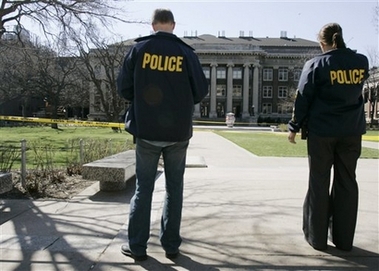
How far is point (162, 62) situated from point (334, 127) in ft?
5.49

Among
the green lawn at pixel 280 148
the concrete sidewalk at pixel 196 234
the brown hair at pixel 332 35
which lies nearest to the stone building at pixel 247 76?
the green lawn at pixel 280 148

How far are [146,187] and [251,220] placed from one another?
5.68 ft

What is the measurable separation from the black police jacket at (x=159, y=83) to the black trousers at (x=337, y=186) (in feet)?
4.33

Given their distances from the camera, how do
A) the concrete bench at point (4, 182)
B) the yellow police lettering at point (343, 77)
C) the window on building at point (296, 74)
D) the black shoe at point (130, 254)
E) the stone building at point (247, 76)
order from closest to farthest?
the black shoe at point (130, 254), the yellow police lettering at point (343, 77), the concrete bench at point (4, 182), the window on building at point (296, 74), the stone building at point (247, 76)

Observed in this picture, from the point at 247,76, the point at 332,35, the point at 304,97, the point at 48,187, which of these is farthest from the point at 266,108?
the point at 304,97

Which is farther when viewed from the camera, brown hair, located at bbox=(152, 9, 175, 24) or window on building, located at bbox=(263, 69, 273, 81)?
window on building, located at bbox=(263, 69, 273, 81)

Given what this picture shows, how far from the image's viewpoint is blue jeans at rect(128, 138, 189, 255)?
3.30m

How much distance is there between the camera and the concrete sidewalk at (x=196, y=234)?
3.22m

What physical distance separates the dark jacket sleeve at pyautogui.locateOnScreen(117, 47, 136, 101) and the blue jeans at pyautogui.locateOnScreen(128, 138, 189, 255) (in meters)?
0.43

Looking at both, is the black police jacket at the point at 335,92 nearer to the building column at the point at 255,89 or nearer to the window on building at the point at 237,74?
the building column at the point at 255,89

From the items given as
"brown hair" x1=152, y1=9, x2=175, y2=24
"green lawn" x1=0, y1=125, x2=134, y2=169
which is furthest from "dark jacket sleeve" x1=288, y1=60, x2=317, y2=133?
"green lawn" x1=0, y1=125, x2=134, y2=169

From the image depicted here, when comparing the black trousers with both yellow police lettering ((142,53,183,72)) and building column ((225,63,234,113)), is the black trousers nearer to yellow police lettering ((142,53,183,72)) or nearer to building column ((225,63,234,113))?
yellow police lettering ((142,53,183,72))

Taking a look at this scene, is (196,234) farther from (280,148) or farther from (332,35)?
(280,148)

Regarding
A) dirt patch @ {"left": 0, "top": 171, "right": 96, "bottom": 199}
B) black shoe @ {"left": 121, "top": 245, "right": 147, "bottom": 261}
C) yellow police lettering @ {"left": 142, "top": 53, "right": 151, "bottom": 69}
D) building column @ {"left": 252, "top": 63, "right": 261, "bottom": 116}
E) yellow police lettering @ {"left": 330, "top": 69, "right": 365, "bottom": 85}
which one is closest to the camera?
yellow police lettering @ {"left": 142, "top": 53, "right": 151, "bottom": 69}
